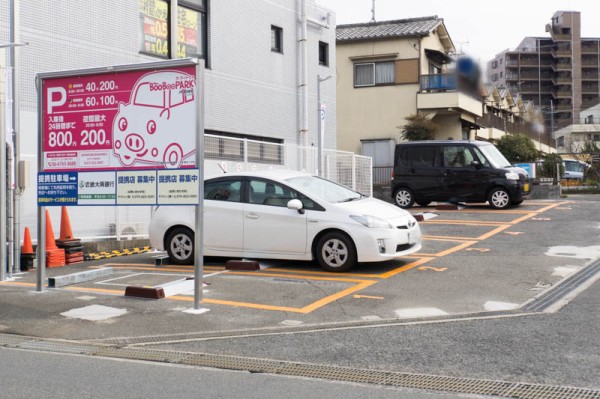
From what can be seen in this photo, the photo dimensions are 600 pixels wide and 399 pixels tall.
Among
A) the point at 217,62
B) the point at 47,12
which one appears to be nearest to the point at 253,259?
the point at 47,12

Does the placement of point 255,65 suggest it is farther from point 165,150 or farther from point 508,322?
point 508,322

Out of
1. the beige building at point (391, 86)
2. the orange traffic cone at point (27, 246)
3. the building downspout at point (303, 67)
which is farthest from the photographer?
the beige building at point (391, 86)

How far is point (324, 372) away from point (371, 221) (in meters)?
4.41

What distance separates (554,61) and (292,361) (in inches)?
3624

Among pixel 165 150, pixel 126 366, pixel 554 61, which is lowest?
pixel 126 366

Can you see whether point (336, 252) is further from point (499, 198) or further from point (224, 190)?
point (499, 198)

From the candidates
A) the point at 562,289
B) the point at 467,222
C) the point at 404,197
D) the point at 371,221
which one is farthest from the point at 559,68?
the point at 562,289

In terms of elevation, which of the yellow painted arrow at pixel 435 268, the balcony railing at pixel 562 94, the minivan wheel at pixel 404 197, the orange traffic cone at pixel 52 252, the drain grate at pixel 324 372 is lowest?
the drain grate at pixel 324 372

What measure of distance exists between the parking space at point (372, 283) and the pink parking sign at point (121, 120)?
1.85 m

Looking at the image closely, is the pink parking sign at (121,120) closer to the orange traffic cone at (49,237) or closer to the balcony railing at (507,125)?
the orange traffic cone at (49,237)

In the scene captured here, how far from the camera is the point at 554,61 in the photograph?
8862cm

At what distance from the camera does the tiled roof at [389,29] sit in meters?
31.3

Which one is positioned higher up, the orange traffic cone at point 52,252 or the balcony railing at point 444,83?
the balcony railing at point 444,83

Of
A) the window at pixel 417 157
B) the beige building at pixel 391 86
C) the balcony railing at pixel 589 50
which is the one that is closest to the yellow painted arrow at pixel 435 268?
the window at pixel 417 157
